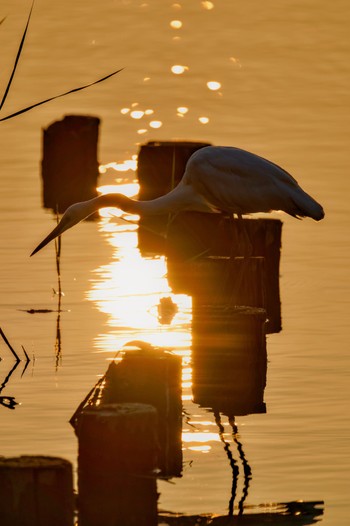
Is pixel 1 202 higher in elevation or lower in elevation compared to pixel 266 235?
lower

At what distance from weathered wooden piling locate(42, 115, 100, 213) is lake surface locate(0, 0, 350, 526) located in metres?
0.37

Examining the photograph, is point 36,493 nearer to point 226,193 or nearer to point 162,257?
point 226,193

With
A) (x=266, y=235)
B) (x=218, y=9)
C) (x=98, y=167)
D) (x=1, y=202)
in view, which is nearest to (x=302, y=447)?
(x=266, y=235)

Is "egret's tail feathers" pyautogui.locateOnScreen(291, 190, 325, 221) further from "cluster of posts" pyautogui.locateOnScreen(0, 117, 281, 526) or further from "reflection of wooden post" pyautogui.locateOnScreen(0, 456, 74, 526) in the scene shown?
"reflection of wooden post" pyautogui.locateOnScreen(0, 456, 74, 526)

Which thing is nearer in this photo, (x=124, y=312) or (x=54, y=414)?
(x=54, y=414)

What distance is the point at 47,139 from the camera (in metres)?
23.3

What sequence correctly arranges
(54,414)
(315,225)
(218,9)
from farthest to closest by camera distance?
(218,9)
(315,225)
(54,414)

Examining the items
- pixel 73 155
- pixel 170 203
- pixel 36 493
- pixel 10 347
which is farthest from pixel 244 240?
pixel 73 155

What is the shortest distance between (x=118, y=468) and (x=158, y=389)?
134 centimetres

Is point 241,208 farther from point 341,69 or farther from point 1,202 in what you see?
point 341,69

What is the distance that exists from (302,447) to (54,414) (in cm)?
171

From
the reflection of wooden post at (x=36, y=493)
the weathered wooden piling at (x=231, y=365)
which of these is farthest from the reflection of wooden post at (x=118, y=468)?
the weathered wooden piling at (x=231, y=365)

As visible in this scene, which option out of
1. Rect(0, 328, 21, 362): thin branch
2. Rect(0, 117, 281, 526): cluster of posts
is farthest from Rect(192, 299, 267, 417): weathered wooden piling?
Rect(0, 328, 21, 362): thin branch

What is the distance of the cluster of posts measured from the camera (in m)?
7.33
